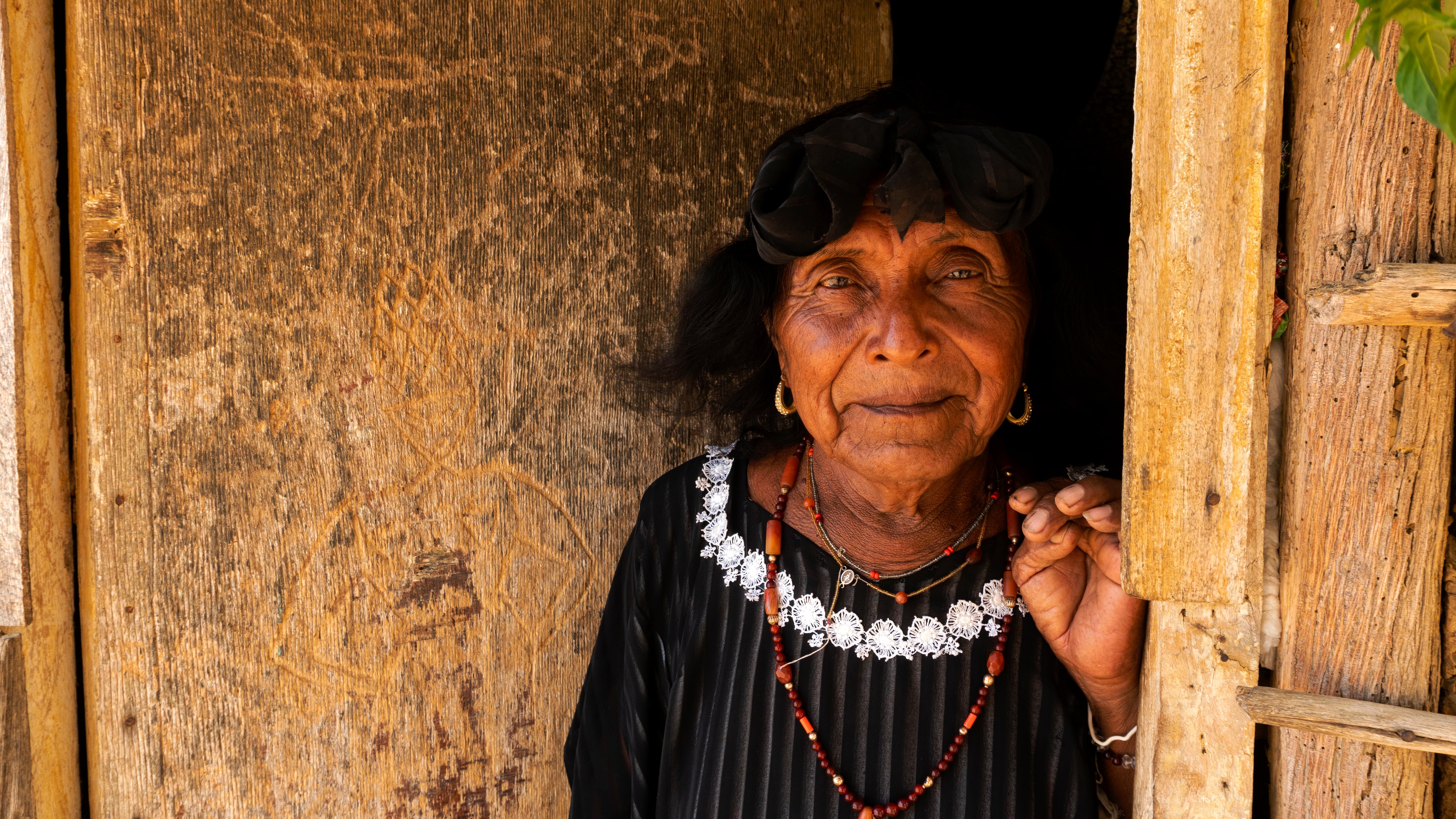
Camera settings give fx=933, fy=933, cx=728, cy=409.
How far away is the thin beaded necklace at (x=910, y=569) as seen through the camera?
1.52 m

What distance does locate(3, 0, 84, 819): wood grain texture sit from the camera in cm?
145

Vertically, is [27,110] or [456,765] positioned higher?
[27,110]

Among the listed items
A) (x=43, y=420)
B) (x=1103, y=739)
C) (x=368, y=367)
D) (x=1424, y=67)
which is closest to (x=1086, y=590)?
(x=1103, y=739)

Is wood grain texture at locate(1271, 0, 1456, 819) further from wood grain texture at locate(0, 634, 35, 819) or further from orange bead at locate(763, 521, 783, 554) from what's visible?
wood grain texture at locate(0, 634, 35, 819)

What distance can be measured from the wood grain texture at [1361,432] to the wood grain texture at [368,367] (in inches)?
50.1

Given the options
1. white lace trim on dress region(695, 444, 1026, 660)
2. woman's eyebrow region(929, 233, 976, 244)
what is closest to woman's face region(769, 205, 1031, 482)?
woman's eyebrow region(929, 233, 976, 244)

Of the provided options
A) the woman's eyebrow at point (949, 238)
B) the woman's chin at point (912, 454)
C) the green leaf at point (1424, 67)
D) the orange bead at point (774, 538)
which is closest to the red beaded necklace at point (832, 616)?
the orange bead at point (774, 538)

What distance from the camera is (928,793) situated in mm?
1434

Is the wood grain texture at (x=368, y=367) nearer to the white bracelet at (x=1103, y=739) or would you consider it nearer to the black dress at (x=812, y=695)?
the black dress at (x=812, y=695)

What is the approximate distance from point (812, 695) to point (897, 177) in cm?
→ 82

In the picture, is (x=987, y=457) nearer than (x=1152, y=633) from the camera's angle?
No

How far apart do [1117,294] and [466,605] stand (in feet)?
4.43

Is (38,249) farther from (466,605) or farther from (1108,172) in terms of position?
(1108,172)

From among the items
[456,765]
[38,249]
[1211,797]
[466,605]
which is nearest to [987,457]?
[1211,797]
